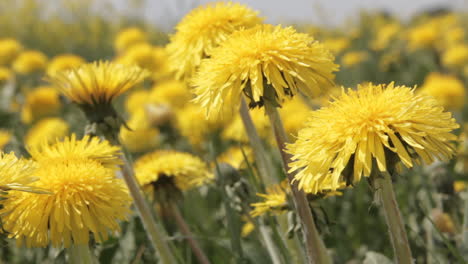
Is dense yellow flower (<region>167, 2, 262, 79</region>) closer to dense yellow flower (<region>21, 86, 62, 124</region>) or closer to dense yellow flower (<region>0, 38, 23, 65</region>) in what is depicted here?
dense yellow flower (<region>21, 86, 62, 124</region>)

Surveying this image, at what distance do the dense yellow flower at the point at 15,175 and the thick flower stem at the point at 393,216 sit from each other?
79 centimetres

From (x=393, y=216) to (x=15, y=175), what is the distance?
2.84 ft

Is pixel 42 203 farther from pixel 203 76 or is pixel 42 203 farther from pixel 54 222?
pixel 203 76

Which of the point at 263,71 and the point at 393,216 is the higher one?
the point at 263,71

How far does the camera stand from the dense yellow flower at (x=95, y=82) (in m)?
1.72

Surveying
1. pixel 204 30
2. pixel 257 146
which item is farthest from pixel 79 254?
pixel 204 30

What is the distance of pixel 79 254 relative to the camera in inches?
51.0

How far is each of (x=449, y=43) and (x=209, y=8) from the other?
4.87 metres

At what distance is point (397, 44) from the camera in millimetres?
6109

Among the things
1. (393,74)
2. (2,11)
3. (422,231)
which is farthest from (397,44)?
(2,11)

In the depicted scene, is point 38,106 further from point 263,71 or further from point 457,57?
point 457,57

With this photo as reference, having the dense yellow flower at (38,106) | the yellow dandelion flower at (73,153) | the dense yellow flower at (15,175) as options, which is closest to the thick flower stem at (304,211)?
the yellow dandelion flower at (73,153)

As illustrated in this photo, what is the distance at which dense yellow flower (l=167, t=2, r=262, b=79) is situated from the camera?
1.69 m

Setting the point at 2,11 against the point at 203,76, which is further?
the point at 2,11
